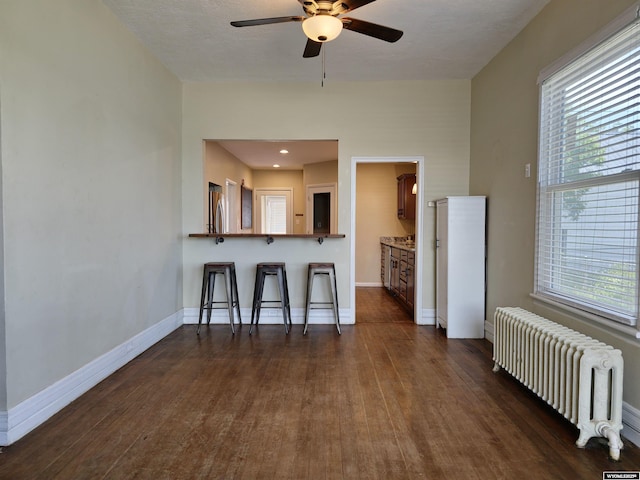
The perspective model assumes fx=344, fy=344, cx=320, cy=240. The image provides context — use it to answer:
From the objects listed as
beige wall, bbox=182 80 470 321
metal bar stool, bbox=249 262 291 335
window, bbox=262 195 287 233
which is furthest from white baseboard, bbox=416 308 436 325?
window, bbox=262 195 287 233

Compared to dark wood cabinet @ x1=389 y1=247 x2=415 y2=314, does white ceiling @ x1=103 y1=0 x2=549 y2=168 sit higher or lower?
higher

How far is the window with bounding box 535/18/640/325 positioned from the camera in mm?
1917

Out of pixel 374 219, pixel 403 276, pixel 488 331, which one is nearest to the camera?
pixel 488 331

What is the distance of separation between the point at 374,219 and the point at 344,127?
299cm

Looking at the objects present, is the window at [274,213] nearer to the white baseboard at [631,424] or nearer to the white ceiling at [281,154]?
the white ceiling at [281,154]

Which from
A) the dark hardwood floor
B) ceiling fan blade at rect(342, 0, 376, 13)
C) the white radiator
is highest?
ceiling fan blade at rect(342, 0, 376, 13)

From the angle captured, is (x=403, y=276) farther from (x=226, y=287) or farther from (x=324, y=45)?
(x=324, y=45)

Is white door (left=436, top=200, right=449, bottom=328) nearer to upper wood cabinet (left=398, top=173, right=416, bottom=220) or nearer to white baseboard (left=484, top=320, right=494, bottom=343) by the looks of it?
white baseboard (left=484, top=320, right=494, bottom=343)

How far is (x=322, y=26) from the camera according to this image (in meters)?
Answer: 2.13

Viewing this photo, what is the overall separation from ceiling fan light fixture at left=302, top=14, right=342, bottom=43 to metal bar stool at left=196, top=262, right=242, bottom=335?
2516 millimetres

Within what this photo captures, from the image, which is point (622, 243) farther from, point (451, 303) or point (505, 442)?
point (451, 303)

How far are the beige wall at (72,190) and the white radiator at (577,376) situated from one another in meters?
3.05

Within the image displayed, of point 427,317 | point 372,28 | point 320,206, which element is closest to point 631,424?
point 427,317

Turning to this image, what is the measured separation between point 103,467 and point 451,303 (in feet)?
10.4
